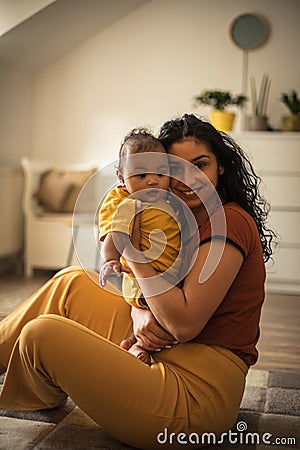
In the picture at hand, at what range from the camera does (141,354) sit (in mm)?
1758

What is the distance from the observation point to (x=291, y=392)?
2340 millimetres

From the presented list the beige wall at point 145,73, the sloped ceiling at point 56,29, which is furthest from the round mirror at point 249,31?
the sloped ceiling at point 56,29

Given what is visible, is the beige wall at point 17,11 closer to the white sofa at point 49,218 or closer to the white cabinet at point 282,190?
the white sofa at point 49,218

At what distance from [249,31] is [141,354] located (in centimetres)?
383

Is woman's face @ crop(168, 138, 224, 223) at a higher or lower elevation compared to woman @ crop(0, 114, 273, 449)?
higher

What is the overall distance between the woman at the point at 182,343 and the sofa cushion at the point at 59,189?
3.18 m

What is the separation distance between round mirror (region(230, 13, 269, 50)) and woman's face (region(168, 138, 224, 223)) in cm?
358

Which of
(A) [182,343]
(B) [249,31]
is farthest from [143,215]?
(B) [249,31]

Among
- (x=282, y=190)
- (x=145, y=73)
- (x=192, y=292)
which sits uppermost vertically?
(x=145, y=73)

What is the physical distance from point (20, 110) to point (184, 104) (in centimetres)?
125

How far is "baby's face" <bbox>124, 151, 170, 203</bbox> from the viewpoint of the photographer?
1703mm

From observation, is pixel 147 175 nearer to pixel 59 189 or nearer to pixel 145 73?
pixel 59 189

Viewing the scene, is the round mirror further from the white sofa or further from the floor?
the floor

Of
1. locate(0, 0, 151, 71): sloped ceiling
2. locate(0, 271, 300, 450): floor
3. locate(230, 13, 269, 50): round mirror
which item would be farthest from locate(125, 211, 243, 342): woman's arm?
locate(230, 13, 269, 50): round mirror
